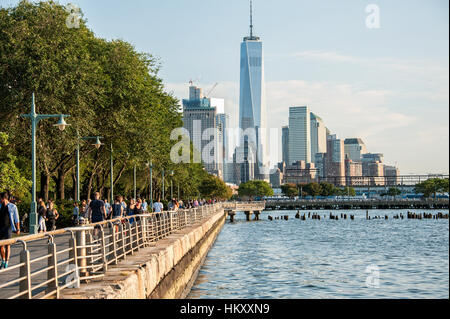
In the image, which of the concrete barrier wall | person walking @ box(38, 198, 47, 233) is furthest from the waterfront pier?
the concrete barrier wall

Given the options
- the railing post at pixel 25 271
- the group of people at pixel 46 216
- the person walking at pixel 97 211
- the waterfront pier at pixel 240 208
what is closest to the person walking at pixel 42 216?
the group of people at pixel 46 216

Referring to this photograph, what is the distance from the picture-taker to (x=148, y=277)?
51.9 ft

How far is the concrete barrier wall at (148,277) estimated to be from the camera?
1184cm

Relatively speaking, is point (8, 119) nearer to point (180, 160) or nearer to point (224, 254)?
point (224, 254)

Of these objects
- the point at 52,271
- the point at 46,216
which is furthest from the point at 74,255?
the point at 46,216

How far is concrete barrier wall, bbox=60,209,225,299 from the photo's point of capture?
11842mm

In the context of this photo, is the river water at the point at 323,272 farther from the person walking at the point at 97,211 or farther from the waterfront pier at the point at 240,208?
the waterfront pier at the point at 240,208

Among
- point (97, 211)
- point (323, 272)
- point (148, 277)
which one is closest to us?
point (148, 277)

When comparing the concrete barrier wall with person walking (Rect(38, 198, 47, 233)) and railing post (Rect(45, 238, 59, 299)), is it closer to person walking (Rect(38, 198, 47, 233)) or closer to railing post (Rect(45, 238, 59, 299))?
railing post (Rect(45, 238, 59, 299))

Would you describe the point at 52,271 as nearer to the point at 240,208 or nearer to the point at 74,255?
the point at 74,255
